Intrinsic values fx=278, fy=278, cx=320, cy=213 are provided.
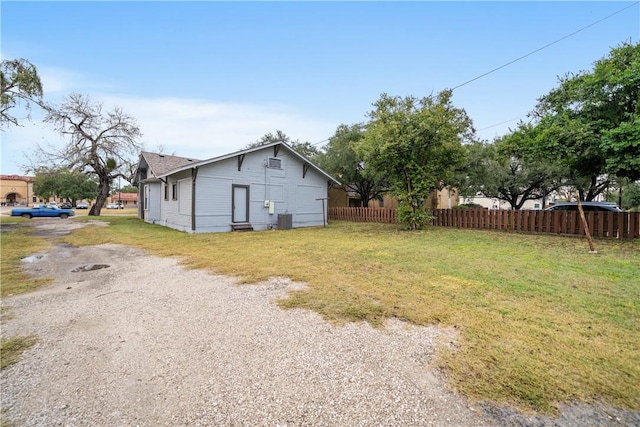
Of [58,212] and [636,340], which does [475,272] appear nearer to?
[636,340]

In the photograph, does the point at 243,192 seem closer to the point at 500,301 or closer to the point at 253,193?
the point at 253,193

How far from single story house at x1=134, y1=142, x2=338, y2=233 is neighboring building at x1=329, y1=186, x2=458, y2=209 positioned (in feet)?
21.3

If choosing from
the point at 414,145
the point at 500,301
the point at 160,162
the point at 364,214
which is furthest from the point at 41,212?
the point at 500,301

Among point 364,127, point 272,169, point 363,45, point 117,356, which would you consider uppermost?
point 363,45

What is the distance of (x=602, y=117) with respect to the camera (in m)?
9.28

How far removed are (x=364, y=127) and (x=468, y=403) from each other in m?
19.4

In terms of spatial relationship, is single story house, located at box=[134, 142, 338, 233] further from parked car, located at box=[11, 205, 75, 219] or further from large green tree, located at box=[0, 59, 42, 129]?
parked car, located at box=[11, 205, 75, 219]

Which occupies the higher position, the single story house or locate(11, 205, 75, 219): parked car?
the single story house

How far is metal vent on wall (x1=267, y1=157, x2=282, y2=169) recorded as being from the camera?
14.3m

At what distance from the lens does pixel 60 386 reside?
83.0 inches

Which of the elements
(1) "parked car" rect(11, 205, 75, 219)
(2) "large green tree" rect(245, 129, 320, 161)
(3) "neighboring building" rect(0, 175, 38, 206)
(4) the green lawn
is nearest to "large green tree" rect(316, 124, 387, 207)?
(2) "large green tree" rect(245, 129, 320, 161)

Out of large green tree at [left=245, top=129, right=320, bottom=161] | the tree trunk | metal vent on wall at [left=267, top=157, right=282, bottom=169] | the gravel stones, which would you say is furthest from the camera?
large green tree at [left=245, top=129, right=320, bottom=161]

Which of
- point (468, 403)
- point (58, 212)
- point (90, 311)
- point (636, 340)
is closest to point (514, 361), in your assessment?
point (468, 403)

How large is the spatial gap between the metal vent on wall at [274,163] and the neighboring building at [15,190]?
7227cm
